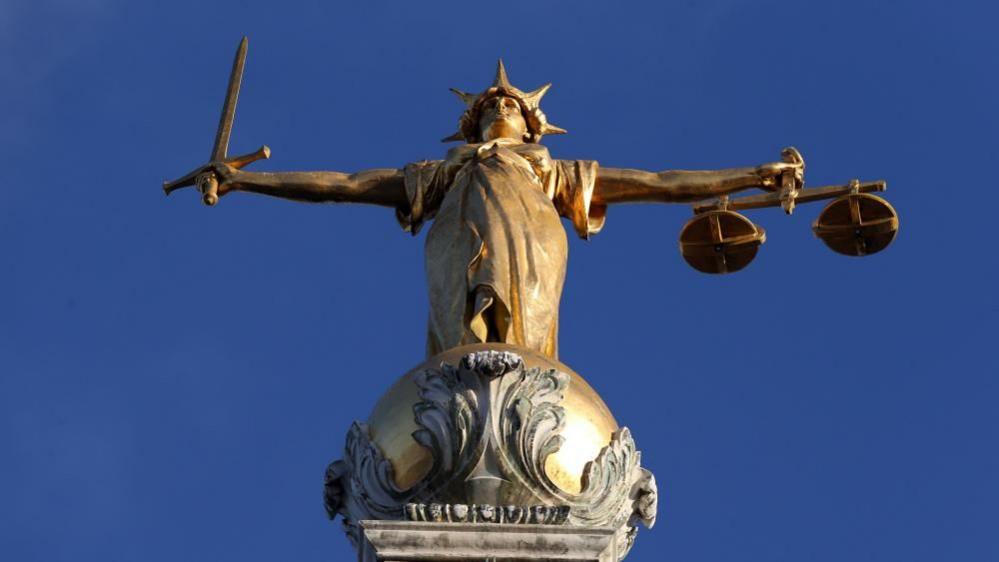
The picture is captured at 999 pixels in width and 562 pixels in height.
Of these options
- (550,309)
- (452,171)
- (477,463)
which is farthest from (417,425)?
(452,171)

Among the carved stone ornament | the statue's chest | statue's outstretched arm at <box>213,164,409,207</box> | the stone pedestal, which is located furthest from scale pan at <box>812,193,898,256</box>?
the stone pedestal

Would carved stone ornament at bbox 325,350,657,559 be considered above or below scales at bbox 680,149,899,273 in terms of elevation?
below

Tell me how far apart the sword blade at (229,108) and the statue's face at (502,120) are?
201 centimetres

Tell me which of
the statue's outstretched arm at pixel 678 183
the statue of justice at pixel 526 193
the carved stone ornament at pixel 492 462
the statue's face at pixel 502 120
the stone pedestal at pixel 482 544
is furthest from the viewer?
the statue's face at pixel 502 120

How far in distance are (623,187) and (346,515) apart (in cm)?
439

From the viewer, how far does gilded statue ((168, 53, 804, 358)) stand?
20.6 m

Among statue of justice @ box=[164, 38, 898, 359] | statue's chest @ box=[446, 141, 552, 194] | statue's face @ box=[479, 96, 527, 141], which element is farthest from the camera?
statue's face @ box=[479, 96, 527, 141]

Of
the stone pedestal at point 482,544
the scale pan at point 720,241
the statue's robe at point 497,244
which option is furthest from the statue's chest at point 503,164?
the stone pedestal at point 482,544

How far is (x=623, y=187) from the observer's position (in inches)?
891

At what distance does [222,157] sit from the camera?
23188 millimetres

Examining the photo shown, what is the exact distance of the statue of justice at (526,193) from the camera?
21047mm

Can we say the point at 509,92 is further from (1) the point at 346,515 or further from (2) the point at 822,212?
(1) the point at 346,515

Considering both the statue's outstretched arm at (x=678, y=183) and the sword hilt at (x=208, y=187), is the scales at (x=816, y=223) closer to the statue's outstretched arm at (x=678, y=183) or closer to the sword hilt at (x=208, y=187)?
the statue's outstretched arm at (x=678, y=183)

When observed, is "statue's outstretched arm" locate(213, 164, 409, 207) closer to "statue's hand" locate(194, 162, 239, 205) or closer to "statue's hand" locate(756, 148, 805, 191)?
"statue's hand" locate(194, 162, 239, 205)
